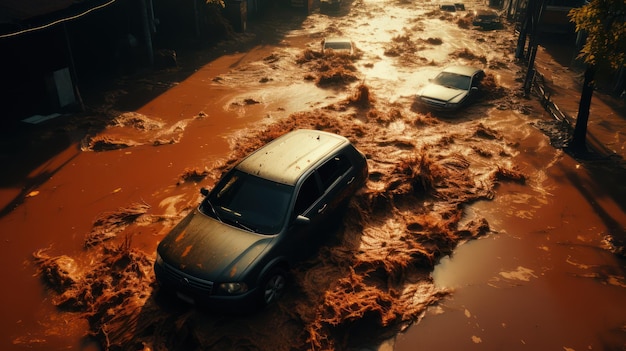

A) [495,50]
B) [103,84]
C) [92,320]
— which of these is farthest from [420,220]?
[495,50]

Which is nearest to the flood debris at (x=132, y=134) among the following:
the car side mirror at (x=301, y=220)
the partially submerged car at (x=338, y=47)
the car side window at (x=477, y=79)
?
the car side mirror at (x=301, y=220)

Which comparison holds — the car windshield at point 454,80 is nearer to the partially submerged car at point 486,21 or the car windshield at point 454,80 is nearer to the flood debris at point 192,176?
the flood debris at point 192,176

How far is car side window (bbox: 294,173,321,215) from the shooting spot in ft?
22.7

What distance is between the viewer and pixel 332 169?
26.1ft

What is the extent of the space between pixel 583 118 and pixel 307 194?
385 inches

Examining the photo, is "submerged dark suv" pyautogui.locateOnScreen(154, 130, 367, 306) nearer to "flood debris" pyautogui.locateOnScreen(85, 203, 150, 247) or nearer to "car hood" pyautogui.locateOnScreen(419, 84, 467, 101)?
"flood debris" pyautogui.locateOnScreen(85, 203, 150, 247)

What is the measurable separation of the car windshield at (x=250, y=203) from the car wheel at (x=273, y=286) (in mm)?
673

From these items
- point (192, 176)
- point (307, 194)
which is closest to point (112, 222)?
point (192, 176)

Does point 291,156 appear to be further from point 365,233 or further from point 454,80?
point 454,80

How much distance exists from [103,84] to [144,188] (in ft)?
30.2

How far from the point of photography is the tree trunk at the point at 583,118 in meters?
11.8

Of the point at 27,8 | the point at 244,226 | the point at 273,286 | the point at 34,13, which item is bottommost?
the point at 273,286

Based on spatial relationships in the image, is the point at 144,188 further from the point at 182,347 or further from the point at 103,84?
the point at 103,84

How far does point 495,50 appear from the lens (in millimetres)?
24906
